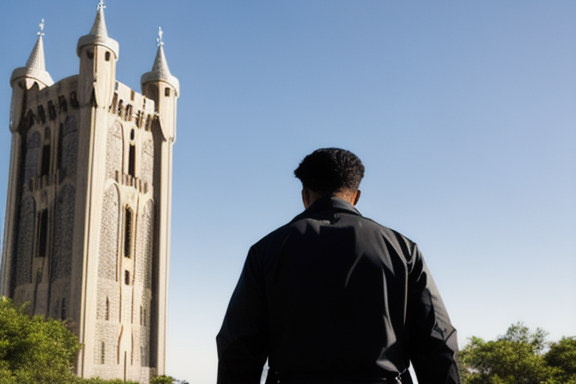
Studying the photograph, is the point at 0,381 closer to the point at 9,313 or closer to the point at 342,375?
the point at 9,313

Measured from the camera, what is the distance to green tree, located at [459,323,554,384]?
32812mm

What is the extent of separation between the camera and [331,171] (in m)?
2.63

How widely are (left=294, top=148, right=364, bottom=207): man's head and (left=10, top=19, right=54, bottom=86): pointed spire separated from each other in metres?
41.0

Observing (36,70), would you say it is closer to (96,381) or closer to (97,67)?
(97,67)

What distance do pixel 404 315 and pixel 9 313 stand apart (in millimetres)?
27298

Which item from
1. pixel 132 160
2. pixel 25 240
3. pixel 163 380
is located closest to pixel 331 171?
pixel 163 380

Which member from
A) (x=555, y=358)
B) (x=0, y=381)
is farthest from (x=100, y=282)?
(x=555, y=358)

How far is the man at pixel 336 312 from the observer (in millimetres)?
2248

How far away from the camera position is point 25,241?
3669cm

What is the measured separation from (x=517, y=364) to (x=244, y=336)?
112ft

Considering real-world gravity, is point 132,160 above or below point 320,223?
above

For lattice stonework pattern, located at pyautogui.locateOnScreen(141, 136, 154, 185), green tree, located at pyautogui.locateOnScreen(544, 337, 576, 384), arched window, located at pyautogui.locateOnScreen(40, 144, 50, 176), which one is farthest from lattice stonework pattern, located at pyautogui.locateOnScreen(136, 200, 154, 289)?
green tree, located at pyautogui.locateOnScreen(544, 337, 576, 384)

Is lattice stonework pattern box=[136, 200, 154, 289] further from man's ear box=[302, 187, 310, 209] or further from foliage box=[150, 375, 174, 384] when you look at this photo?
man's ear box=[302, 187, 310, 209]

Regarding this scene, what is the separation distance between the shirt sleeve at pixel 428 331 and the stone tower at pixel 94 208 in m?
32.1
